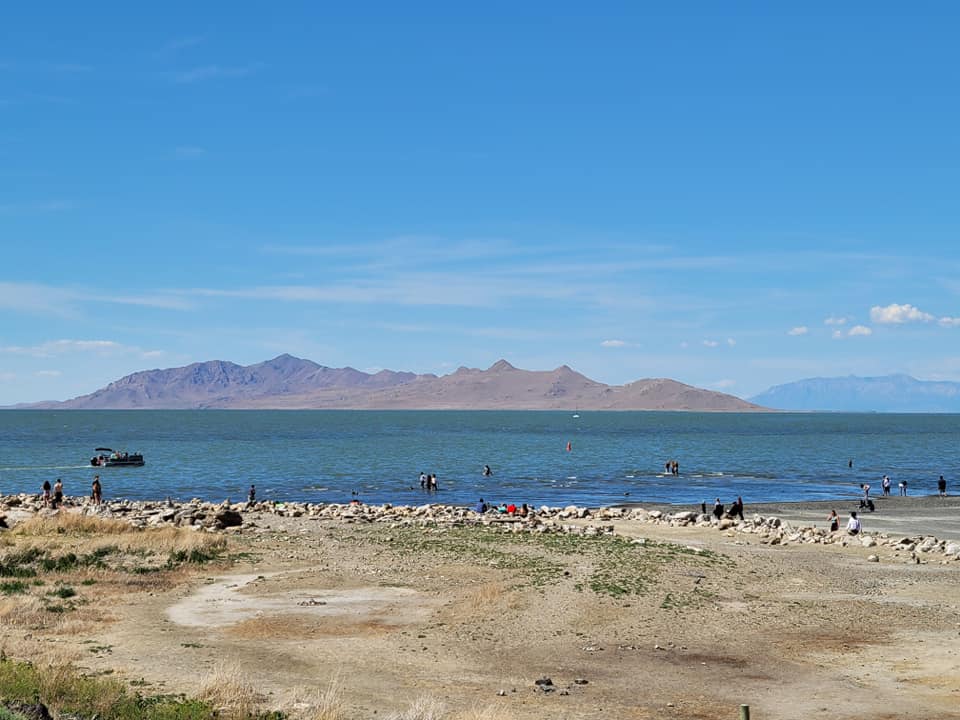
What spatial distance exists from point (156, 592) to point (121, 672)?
29.4 ft

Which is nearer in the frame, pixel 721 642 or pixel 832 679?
pixel 832 679

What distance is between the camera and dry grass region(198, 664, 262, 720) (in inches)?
631

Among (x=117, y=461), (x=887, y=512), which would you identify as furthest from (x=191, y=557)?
(x=117, y=461)

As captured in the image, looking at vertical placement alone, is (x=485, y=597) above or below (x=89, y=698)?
below

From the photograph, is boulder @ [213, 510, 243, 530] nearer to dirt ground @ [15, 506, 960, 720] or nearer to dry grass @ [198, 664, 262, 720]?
dirt ground @ [15, 506, 960, 720]

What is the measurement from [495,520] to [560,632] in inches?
924

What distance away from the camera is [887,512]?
59188 millimetres

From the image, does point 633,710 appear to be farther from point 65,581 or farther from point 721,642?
point 65,581

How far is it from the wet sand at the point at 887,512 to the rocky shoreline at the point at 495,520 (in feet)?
9.21

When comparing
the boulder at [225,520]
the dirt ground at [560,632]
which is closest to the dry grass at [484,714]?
the dirt ground at [560,632]

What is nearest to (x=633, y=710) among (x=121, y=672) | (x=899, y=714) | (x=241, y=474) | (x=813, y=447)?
(x=899, y=714)

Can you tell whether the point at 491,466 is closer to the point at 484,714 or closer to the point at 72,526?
the point at 72,526

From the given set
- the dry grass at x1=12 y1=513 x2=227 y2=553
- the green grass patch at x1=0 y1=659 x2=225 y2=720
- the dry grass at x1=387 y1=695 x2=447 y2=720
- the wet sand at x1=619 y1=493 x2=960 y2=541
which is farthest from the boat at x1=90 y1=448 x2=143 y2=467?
the dry grass at x1=387 y1=695 x2=447 y2=720

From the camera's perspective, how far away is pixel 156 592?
27.4m
